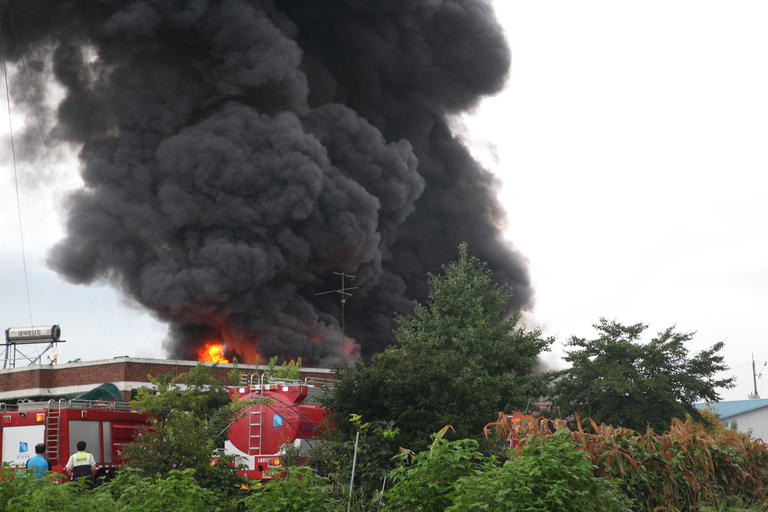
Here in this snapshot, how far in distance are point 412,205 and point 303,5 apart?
14.6 m

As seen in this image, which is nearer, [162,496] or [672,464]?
[162,496]

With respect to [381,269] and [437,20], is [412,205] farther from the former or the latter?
[437,20]

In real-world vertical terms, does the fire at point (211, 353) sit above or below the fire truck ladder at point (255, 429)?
above

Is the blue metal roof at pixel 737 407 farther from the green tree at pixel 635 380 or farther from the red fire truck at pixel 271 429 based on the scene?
the red fire truck at pixel 271 429

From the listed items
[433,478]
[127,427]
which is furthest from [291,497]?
[127,427]

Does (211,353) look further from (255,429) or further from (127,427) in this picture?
(255,429)

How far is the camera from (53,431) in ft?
50.2

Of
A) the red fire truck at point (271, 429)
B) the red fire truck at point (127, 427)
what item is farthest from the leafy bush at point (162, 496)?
the red fire truck at point (271, 429)

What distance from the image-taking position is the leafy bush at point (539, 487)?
7047 millimetres

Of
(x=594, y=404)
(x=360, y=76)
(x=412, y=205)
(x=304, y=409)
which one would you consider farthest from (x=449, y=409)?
(x=360, y=76)

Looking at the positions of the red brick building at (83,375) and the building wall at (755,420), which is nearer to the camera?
the red brick building at (83,375)

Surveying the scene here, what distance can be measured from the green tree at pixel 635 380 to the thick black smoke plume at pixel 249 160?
1793cm

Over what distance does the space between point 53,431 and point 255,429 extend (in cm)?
392

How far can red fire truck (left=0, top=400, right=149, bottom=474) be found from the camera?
1519cm
